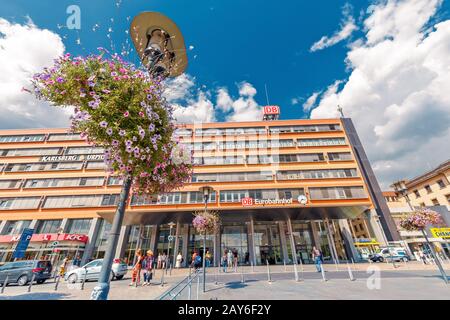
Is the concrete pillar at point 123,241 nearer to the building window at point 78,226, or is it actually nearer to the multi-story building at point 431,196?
the building window at point 78,226

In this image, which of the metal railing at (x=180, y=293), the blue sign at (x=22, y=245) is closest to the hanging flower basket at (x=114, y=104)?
the metal railing at (x=180, y=293)

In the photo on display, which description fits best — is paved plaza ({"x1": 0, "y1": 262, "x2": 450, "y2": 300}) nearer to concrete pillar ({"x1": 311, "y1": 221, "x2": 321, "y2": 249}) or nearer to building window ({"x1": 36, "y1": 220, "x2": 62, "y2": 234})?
concrete pillar ({"x1": 311, "y1": 221, "x2": 321, "y2": 249})

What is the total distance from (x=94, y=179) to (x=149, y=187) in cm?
3582

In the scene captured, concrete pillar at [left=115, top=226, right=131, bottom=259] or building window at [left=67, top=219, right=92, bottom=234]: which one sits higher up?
building window at [left=67, top=219, right=92, bottom=234]

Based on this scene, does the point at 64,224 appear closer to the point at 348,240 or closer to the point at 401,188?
the point at 401,188

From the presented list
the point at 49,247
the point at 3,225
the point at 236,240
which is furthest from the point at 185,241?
the point at 3,225

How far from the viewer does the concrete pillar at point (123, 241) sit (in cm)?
2936

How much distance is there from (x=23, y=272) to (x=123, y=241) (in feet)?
54.3

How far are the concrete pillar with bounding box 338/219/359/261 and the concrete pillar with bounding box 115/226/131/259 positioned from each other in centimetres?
3338

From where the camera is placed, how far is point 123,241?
29.9m

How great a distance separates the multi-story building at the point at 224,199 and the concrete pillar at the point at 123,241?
0.50 feet

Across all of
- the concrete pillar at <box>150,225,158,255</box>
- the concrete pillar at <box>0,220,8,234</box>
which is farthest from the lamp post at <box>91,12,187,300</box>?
the concrete pillar at <box>0,220,8,234</box>

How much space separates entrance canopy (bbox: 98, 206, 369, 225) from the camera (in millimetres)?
25625
